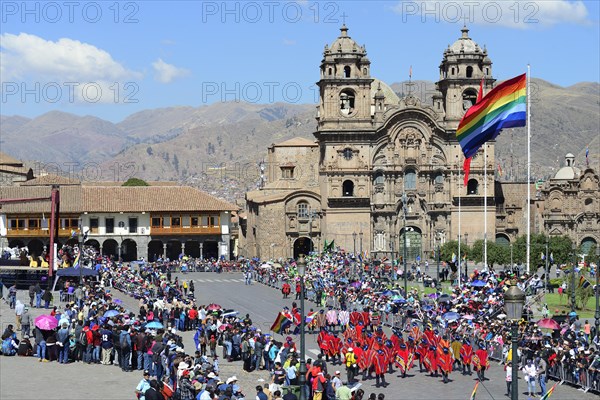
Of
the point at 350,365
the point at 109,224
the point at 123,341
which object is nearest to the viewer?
the point at 350,365

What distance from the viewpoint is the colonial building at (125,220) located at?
262 ft

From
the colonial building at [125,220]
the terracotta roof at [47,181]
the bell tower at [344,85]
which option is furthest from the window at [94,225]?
the bell tower at [344,85]

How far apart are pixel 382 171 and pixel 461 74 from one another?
887cm

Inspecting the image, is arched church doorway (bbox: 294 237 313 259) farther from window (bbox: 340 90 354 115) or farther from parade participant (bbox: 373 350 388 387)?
parade participant (bbox: 373 350 388 387)

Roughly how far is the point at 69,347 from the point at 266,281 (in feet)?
102

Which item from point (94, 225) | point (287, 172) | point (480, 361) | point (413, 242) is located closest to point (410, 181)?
point (413, 242)

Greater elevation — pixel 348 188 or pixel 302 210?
pixel 348 188

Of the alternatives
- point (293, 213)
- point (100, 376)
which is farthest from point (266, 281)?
point (100, 376)

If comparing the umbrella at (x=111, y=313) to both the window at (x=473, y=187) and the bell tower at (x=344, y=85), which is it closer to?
the bell tower at (x=344, y=85)

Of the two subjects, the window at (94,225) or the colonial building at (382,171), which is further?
the window at (94,225)

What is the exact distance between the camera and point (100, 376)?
31.7 metres

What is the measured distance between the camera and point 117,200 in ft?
270

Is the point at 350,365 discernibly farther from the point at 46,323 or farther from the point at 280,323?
the point at 46,323

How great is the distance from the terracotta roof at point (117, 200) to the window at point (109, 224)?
828mm
